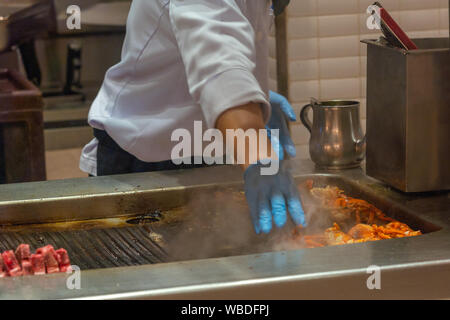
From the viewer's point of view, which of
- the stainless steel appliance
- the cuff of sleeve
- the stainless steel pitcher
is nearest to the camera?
the cuff of sleeve

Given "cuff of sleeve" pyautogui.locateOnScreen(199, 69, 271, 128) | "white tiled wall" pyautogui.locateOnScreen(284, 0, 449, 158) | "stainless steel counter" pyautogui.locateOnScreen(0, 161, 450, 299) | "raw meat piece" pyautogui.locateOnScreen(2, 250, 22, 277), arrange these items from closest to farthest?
1. "stainless steel counter" pyautogui.locateOnScreen(0, 161, 450, 299)
2. "raw meat piece" pyautogui.locateOnScreen(2, 250, 22, 277)
3. "cuff of sleeve" pyautogui.locateOnScreen(199, 69, 271, 128)
4. "white tiled wall" pyautogui.locateOnScreen(284, 0, 449, 158)

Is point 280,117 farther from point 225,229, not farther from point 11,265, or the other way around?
point 11,265

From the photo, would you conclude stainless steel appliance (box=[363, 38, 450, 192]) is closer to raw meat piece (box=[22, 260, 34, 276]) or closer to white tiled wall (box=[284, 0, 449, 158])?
raw meat piece (box=[22, 260, 34, 276])

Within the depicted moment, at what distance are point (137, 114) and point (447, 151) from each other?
2.80ft

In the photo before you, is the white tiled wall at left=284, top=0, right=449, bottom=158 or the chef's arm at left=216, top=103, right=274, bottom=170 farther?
the white tiled wall at left=284, top=0, right=449, bottom=158

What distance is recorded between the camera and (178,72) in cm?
180

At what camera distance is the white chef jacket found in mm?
1387

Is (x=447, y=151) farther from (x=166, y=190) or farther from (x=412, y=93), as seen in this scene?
(x=166, y=190)

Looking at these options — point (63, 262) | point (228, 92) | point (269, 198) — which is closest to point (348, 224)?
point (269, 198)

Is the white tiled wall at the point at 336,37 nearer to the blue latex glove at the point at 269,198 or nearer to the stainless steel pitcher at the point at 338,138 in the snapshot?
the stainless steel pitcher at the point at 338,138

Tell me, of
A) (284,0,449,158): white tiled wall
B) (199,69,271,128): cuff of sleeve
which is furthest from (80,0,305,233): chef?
(284,0,449,158): white tiled wall

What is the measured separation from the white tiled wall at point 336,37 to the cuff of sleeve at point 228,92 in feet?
4.04

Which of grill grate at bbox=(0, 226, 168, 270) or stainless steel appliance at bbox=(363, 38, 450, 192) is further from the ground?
stainless steel appliance at bbox=(363, 38, 450, 192)

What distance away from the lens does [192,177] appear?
5.88 ft
